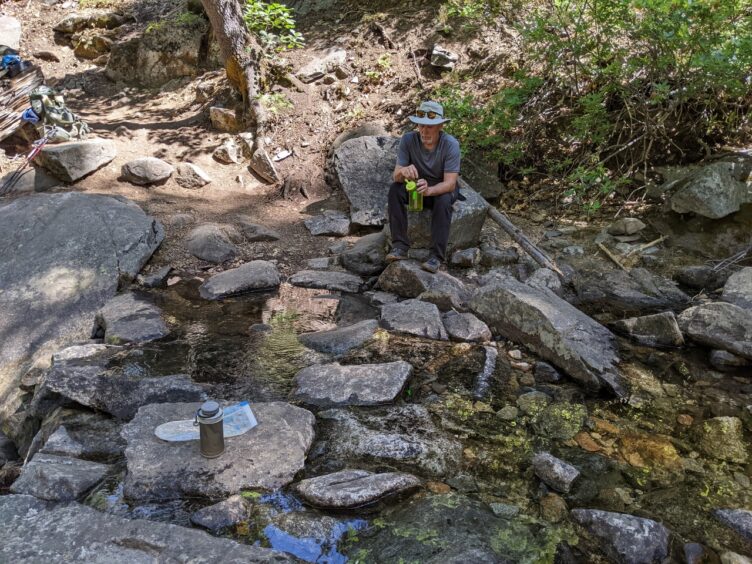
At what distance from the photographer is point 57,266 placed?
4996 mm

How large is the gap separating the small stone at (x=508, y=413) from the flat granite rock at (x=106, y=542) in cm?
158

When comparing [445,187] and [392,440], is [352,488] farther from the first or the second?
[445,187]

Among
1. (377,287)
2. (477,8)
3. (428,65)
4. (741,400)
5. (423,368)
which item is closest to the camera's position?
(741,400)

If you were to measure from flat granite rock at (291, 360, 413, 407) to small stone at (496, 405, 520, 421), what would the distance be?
644 millimetres

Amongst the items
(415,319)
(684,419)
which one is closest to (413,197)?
(415,319)

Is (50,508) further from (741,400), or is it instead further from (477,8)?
(477,8)

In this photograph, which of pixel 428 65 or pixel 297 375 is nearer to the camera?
pixel 297 375

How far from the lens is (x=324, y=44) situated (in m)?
9.69

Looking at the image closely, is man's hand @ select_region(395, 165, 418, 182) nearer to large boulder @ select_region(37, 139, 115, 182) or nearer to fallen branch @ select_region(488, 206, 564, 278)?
fallen branch @ select_region(488, 206, 564, 278)

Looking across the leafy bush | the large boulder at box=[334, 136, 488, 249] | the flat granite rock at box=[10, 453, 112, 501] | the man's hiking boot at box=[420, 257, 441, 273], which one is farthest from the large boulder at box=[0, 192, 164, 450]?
the leafy bush

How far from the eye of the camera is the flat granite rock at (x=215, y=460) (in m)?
2.60

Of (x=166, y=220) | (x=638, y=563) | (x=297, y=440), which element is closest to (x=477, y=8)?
(x=166, y=220)

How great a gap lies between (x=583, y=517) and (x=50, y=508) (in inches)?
96.1

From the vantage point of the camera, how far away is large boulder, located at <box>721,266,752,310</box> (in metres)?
4.51
